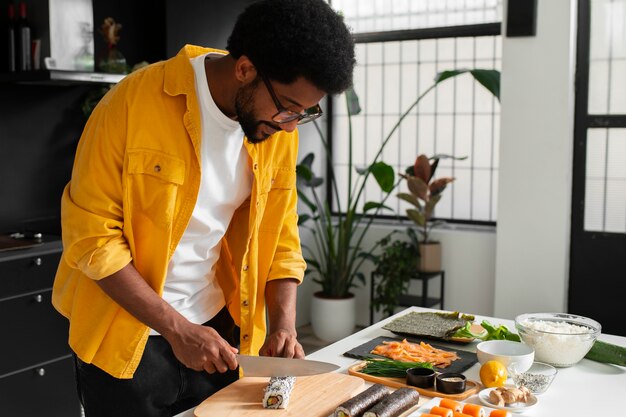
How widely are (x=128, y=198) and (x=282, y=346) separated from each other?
1.68ft

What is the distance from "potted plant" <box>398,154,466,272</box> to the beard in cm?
294

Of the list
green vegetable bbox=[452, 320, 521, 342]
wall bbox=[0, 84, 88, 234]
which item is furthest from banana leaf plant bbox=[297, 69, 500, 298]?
green vegetable bbox=[452, 320, 521, 342]

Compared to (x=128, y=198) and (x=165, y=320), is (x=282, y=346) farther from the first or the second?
(x=128, y=198)

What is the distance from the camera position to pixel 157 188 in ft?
5.39

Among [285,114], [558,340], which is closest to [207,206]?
[285,114]

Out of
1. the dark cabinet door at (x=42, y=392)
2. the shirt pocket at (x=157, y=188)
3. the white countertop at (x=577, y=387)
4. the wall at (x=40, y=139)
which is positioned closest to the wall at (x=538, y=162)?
the wall at (x=40, y=139)

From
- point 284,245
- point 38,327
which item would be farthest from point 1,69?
point 284,245

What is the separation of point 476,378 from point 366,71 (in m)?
3.92

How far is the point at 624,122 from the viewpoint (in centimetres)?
420

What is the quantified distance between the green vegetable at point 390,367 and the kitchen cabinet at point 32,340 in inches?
76.3

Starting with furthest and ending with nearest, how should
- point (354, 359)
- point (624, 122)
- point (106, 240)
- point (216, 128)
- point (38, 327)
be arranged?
point (624, 122) < point (38, 327) < point (354, 359) < point (216, 128) < point (106, 240)

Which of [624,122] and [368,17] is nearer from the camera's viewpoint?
[624,122]

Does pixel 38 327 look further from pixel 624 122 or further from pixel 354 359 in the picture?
pixel 624 122

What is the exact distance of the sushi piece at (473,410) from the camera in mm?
1539
